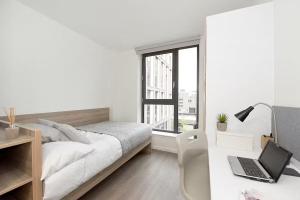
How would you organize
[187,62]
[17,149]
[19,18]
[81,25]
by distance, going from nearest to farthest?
[17,149]
[19,18]
[81,25]
[187,62]

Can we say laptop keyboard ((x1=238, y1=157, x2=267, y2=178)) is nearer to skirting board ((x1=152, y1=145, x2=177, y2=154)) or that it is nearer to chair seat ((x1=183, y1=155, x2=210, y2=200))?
chair seat ((x1=183, y1=155, x2=210, y2=200))

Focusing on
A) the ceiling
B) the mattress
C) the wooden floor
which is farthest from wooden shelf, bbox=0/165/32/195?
the ceiling

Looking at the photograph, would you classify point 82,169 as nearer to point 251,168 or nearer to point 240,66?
point 251,168

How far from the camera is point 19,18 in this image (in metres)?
1.84

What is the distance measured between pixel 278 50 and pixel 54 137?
2.27 meters

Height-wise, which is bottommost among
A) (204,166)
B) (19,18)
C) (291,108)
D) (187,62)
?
(204,166)

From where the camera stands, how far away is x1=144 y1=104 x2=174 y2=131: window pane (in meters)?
3.28

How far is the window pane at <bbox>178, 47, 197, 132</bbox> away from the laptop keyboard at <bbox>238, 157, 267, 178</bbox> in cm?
197

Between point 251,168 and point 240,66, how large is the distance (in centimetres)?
97

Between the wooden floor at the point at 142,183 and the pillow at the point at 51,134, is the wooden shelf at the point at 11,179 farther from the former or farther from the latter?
the wooden floor at the point at 142,183

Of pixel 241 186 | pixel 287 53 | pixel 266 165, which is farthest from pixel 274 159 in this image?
pixel 287 53

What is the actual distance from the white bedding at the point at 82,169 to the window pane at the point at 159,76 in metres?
1.72

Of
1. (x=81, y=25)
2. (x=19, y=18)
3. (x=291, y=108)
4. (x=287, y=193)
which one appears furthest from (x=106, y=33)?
(x=287, y=193)

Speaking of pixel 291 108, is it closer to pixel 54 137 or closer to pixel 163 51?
pixel 54 137
